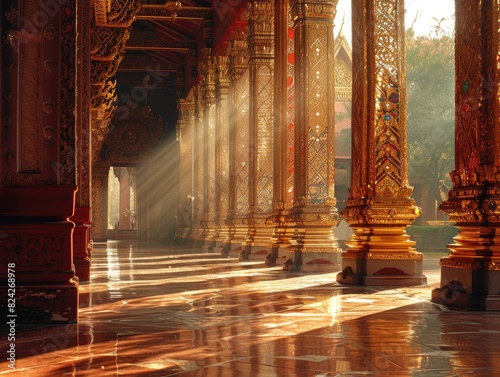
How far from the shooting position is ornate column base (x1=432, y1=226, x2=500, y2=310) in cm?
648

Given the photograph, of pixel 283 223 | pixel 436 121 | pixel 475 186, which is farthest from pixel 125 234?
pixel 475 186

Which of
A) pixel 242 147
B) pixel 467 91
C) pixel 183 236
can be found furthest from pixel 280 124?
pixel 183 236

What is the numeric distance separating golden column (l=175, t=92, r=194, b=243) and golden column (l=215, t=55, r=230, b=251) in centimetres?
677

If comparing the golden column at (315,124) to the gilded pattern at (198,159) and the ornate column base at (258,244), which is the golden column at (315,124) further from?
the gilded pattern at (198,159)

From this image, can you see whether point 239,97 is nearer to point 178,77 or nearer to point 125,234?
point 178,77

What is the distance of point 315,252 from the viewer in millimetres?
12086

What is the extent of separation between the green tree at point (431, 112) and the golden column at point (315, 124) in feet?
64.2

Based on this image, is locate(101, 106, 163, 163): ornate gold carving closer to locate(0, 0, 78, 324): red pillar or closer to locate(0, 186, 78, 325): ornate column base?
locate(0, 0, 78, 324): red pillar

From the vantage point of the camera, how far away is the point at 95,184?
33.6 m

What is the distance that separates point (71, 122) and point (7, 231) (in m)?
0.85

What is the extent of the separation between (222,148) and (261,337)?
Result: 731 inches

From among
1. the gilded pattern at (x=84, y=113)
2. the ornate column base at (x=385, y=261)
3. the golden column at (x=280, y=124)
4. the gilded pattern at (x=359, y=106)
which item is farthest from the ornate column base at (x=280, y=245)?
the ornate column base at (x=385, y=261)

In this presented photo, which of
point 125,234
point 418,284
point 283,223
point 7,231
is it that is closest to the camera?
point 7,231

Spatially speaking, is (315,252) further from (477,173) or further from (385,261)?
(477,173)
